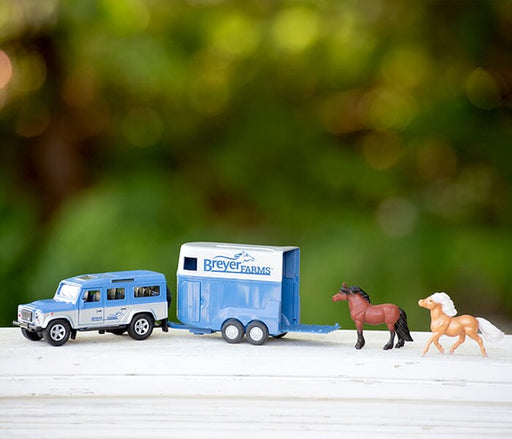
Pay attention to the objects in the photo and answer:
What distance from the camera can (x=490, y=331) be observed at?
1.61 meters

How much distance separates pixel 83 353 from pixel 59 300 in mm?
161

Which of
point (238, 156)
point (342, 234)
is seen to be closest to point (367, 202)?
point (342, 234)

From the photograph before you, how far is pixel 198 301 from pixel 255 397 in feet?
0.90

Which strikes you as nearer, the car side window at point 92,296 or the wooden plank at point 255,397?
the wooden plank at point 255,397

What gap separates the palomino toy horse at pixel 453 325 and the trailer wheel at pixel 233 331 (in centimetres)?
37

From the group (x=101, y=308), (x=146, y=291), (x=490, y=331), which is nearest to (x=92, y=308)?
(x=101, y=308)

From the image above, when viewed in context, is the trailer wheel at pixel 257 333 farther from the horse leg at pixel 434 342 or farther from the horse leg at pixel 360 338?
the horse leg at pixel 434 342

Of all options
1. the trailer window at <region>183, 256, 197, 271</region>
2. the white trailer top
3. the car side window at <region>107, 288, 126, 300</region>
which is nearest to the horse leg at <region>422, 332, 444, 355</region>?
the white trailer top

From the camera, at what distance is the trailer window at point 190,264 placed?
1761 mm

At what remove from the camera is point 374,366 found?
1.56m

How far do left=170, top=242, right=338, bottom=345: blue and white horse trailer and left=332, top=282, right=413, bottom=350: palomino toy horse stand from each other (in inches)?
2.1

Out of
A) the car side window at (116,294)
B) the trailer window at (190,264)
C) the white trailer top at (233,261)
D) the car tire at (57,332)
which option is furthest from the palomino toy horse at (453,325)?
the car tire at (57,332)

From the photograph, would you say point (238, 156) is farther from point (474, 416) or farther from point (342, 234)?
point (474, 416)

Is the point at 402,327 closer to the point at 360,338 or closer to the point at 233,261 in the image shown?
the point at 360,338
